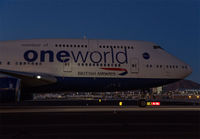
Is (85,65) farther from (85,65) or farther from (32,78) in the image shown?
(32,78)

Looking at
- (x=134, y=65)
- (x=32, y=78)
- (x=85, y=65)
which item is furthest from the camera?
(x=134, y=65)

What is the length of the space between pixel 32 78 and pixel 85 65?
4431 mm

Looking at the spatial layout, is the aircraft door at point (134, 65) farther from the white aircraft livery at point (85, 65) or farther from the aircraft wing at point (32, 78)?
the aircraft wing at point (32, 78)

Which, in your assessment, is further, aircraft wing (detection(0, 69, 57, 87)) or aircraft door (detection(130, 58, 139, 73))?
aircraft door (detection(130, 58, 139, 73))

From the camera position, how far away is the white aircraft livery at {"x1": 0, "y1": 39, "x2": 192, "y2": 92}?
20984 millimetres

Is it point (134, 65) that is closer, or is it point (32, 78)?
point (32, 78)

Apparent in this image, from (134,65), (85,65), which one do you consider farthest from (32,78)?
(134,65)

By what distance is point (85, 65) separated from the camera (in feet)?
70.4

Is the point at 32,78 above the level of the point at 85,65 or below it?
below

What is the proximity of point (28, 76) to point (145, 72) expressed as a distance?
9865 millimetres

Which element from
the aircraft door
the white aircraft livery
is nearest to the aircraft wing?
Answer: the white aircraft livery

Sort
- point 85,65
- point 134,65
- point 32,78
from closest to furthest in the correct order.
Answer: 1. point 32,78
2. point 85,65
3. point 134,65

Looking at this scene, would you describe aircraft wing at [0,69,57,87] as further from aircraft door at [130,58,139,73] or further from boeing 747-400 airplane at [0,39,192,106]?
aircraft door at [130,58,139,73]
